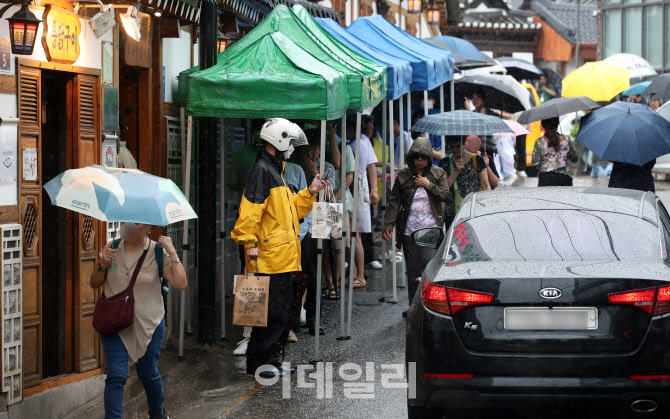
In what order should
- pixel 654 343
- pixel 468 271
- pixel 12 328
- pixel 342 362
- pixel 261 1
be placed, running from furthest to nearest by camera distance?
1. pixel 261 1
2. pixel 342 362
3. pixel 12 328
4. pixel 468 271
5. pixel 654 343

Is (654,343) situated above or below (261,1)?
below

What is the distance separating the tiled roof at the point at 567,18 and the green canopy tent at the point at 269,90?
3795 centimetres

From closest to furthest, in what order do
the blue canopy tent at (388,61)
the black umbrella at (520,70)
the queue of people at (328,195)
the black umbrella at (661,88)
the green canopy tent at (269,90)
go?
1. the queue of people at (328,195)
2. the green canopy tent at (269,90)
3. the blue canopy tent at (388,61)
4. the black umbrella at (661,88)
5. the black umbrella at (520,70)

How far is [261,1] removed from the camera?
1138cm

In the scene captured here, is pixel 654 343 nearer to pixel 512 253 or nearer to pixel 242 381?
pixel 512 253

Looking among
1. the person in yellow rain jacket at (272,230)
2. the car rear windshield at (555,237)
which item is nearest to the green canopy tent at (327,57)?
the person in yellow rain jacket at (272,230)

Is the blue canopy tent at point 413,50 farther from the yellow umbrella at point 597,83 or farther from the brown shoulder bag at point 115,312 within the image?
the yellow umbrella at point 597,83

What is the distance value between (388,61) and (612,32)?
3480 centimetres

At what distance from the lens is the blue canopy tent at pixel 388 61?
35.2ft

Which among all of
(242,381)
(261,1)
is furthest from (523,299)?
(261,1)

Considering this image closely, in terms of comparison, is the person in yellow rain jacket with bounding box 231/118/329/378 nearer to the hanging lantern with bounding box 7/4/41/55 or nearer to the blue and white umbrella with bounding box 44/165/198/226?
the blue and white umbrella with bounding box 44/165/198/226

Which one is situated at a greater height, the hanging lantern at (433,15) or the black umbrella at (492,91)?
the hanging lantern at (433,15)

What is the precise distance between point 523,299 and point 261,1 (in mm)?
6794

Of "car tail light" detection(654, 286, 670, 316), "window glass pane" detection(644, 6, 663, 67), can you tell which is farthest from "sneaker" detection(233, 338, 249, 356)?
"window glass pane" detection(644, 6, 663, 67)
